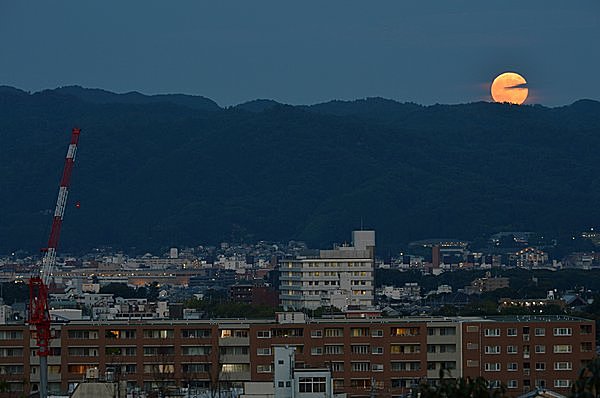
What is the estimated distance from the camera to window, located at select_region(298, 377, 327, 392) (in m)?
38.7

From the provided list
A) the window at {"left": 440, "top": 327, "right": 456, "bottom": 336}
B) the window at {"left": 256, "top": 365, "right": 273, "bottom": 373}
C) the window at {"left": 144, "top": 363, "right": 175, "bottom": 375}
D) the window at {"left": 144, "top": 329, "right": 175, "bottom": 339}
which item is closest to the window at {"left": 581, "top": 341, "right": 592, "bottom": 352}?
the window at {"left": 440, "top": 327, "right": 456, "bottom": 336}

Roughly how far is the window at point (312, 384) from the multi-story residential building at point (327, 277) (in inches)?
2953

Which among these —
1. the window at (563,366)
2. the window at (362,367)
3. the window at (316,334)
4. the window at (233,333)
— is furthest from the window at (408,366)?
the window at (233,333)

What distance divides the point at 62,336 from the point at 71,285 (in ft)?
340

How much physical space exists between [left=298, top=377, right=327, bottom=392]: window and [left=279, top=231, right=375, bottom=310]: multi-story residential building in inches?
2953

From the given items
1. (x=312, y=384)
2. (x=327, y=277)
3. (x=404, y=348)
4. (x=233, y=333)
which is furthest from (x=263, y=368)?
(x=327, y=277)

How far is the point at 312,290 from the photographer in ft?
391

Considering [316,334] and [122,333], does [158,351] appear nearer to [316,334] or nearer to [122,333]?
[122,333]

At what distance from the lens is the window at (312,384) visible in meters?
38.7

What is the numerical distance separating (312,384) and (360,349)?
21096 millimetres

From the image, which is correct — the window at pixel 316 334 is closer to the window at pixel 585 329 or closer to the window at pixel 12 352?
the window at pixel 585 329

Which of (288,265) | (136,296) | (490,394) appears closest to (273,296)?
(288,265)

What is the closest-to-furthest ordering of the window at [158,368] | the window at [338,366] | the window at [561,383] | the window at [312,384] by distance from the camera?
1. the window at [312,384]
2. the window at [158,368]
3. the window at [561,383]
4. the window at [338,366]

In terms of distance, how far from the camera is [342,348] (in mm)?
59844
